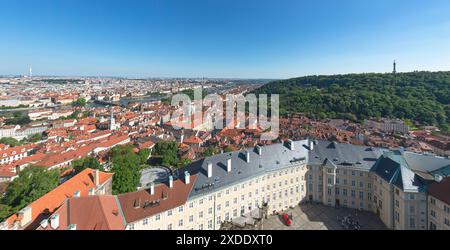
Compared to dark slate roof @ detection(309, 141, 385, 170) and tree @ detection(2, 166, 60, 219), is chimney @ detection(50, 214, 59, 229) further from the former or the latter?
dark slate roof @ detection(309, 141, 385, 170)

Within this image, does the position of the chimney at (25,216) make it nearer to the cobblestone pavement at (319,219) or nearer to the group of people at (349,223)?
the cobblestone pavement at (319,219)

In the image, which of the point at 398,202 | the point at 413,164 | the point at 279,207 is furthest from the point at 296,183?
the point at 413,164

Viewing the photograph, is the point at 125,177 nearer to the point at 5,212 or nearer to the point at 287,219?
the point at 5,212

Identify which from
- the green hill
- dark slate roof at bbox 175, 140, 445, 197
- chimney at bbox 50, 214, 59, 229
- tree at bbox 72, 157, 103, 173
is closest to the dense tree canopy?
tree at bbox 72, 157, 103, 173

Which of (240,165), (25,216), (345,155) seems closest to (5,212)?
(25,216)

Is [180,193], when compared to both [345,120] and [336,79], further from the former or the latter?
[336,79]

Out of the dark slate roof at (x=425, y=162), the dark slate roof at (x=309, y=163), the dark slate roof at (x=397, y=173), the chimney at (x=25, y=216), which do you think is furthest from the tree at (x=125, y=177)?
Answer: the dark slate roof at (x=425, y=162)
